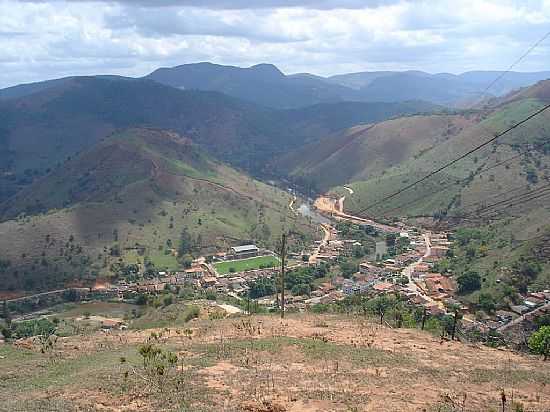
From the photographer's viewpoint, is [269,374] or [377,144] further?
[377,144]

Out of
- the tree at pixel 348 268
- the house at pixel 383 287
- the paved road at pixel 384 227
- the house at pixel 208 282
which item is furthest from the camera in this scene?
the tree at pixel 348 268

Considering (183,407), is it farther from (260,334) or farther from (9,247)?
(9,247)

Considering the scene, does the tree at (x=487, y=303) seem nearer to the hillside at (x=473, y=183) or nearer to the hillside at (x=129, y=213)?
the hillside at (x=473, y=183)

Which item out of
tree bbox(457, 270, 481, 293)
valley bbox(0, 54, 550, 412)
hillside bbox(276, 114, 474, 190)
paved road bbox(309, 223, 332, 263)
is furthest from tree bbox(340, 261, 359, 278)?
hillside bbox(276, 114, 474, 190)

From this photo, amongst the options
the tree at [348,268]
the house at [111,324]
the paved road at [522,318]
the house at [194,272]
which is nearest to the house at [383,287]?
the tree at [348,268]

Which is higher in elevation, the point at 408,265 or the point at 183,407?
the point at 183,407

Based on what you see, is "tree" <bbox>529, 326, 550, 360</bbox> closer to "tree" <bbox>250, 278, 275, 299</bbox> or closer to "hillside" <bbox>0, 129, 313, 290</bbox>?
"tree" <bbox>250, 278, 275, 299</bbox>

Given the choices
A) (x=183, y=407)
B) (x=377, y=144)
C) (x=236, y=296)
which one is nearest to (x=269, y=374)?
(x=183, y=407)
